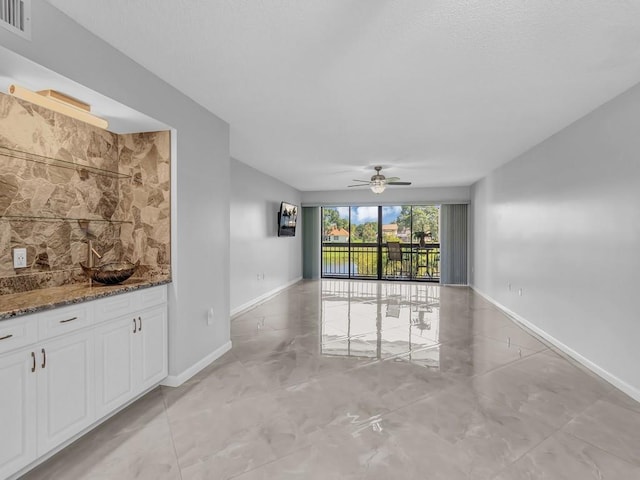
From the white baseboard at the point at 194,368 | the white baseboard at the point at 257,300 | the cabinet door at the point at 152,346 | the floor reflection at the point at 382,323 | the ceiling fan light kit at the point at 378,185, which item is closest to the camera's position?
the cabinet door at the point at 152,346

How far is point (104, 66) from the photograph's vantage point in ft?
6.70

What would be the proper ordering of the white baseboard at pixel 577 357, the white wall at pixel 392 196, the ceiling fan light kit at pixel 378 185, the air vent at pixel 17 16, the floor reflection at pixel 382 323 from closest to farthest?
the air vent at pixel 17 16 → the white baseboard at pixel 577 357 → the floor reflection at pixel 382 323 → the ceiling fan light kit at pixel 378 185 → the white wall at pixel 392 196

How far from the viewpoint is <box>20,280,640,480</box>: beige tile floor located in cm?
178

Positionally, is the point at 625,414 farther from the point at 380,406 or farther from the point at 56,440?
the point at 56,440

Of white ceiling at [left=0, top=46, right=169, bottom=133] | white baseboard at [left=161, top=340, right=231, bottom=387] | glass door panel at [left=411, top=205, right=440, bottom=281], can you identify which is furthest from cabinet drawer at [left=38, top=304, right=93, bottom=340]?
glass door panel at [left=411, top=205, right=440, bottom=281]

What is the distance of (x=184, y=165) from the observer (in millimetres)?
2791

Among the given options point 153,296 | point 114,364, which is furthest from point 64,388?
point 153,296

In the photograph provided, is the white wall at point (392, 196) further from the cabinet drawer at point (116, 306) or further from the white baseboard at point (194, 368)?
the cabinet drawer at point (116, 306)

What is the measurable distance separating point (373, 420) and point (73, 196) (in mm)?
2793

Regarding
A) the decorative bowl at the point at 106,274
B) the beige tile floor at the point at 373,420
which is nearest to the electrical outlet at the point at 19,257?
the decorative bowl at the point at 106,274

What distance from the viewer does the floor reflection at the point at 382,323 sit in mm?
3521

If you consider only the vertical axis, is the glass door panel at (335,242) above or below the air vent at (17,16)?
below

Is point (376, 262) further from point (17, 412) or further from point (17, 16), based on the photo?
point (17, 16)

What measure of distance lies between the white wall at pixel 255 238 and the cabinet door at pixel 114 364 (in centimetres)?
279
